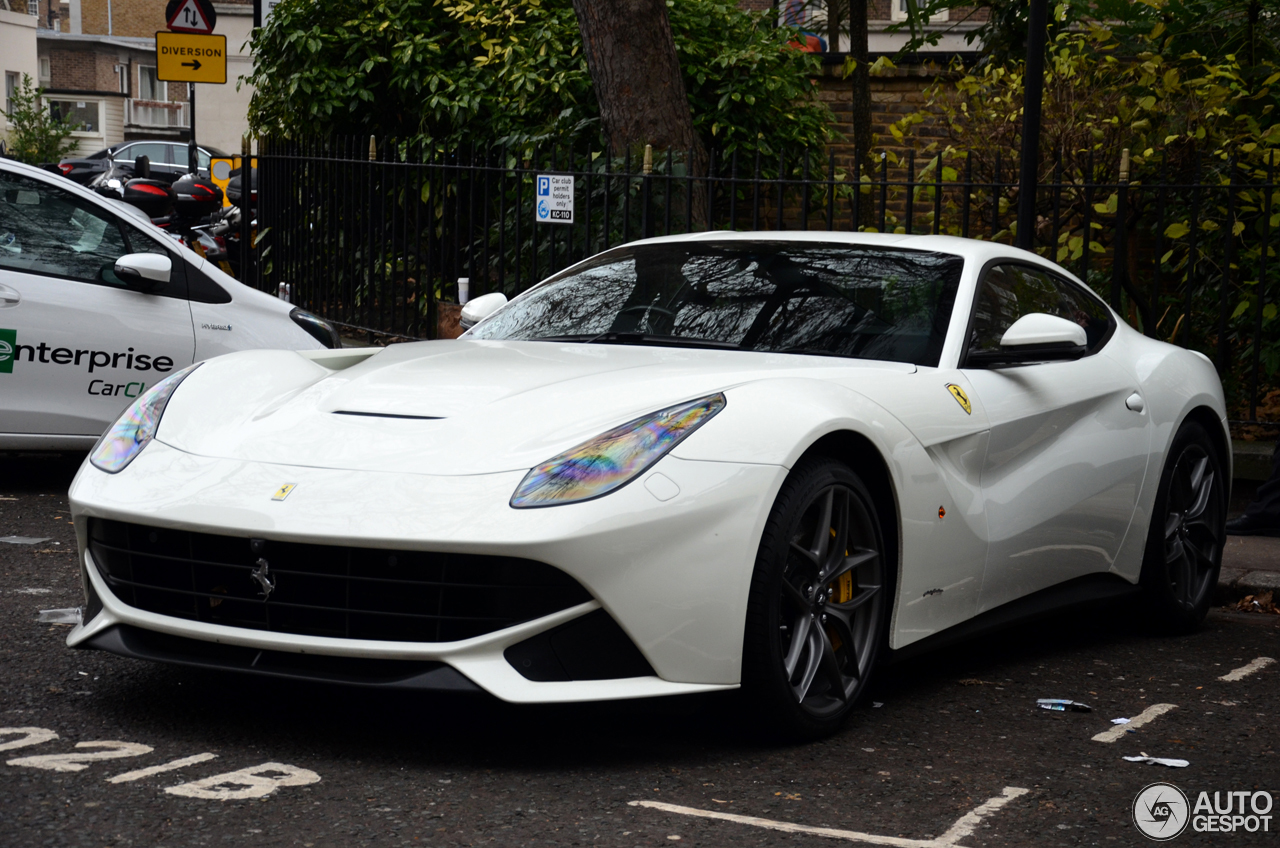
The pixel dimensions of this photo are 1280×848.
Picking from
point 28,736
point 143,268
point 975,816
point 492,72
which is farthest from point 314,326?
point 975,816

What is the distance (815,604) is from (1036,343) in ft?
4.01

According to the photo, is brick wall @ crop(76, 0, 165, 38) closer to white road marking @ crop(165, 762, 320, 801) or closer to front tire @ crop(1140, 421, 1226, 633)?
front tire @ crop(1140, 421, 1226, 633)

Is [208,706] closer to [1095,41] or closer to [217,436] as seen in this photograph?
[217,436]

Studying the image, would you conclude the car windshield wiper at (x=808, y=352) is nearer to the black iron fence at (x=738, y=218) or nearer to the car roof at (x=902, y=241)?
the car roof at (x=902, y=241)

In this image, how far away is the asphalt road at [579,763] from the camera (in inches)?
129

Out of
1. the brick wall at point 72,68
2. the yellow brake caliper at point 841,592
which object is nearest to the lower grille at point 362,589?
the yellow brake caliper at point 841,592

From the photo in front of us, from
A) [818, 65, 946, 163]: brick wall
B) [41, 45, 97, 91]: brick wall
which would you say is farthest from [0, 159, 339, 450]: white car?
[41, 45, 97, 91]: brick wall

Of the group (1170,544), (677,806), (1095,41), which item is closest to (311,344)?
(1170,544)

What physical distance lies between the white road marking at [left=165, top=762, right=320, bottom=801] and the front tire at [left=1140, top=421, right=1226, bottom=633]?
125 inches

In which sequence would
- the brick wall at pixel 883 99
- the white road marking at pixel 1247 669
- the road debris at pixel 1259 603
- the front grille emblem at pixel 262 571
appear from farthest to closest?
1. the brick wall at pixel 883 99
2. the road debris at pixel 1259 603
3. the white road marking at pixel 1247 669
4. the front grille emblem at pixel 262 571

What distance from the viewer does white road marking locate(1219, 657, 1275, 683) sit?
16.7 feet

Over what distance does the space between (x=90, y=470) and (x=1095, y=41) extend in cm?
893

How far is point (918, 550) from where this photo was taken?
429 cm

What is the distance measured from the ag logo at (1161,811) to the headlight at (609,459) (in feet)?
4.27
